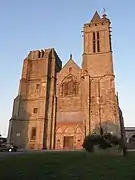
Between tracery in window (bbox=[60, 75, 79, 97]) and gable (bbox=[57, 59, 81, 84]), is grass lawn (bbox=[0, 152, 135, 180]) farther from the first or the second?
gable (bbox=[57, 59, 81, 84])

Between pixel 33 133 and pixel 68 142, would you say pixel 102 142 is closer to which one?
pixel 68 142

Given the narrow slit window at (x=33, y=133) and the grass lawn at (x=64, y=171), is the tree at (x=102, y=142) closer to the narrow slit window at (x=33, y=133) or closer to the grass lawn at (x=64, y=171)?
the grass lawn at (x=64, y=171)

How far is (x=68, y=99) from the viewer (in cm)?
3772

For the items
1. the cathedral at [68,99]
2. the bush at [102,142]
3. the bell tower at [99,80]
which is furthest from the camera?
the cathedral at [68,99]

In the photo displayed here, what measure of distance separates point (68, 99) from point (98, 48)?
38.1 ft

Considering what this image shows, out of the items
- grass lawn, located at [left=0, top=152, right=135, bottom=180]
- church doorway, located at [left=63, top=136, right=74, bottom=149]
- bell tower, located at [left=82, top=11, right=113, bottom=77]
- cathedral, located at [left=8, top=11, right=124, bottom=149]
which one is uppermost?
bell tower, located at [left=82, top=11, right=113, bottom=77]

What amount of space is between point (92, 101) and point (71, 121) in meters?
4.96

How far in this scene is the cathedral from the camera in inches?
1368

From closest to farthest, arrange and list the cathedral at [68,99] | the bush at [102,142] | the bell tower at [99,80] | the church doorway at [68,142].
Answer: the bush at [102,142], the bell tower at [99,80], the cathedral at [68,99], the church doorway at [68,142]

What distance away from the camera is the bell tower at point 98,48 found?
126 ft

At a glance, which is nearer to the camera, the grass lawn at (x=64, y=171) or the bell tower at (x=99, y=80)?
the grass lawn at (x=64, y=171)

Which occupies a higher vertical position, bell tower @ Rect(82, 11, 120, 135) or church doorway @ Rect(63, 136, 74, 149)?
bell tower @ Rect(82, 11, 120, 135)

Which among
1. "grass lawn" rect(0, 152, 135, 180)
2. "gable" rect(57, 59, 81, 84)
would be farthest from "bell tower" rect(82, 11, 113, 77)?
"grass lawn" rect(0, 152, 135, 180)

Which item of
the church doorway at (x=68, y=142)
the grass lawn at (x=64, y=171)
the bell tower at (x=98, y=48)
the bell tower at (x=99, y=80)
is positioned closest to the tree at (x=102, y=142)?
the grass lawn at (x=64, y=171)
